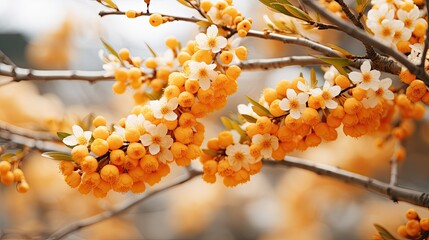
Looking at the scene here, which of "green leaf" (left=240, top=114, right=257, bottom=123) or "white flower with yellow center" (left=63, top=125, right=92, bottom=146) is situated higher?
"green leaf" (left=240, top=114, right=257, bottom=123)

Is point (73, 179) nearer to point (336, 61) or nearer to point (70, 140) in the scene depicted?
point (70, 140)

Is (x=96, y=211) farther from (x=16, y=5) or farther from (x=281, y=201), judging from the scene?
(x=16, y=5)

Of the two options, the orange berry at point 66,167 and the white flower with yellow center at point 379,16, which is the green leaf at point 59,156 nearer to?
the orange berry at point 66,167

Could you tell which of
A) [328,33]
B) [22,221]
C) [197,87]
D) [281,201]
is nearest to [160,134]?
[197,87]

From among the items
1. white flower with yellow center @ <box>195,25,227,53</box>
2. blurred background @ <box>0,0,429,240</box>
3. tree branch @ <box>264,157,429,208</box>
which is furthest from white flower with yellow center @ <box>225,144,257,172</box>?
blurred background @ <box>0,0,429,240</box>

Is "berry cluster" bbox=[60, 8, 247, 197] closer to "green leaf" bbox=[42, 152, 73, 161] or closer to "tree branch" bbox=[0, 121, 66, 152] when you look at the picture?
"green leaf" bbox=[42, 152, 73, 161]

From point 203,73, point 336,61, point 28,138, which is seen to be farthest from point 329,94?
point 28,138

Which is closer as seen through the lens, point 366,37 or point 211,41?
point 366,37
